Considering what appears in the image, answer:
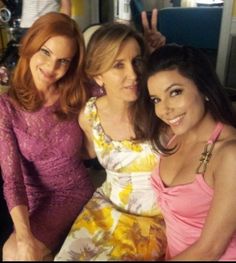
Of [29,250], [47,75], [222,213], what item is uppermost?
[47,75]

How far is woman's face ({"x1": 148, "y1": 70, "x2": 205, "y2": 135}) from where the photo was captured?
981mm

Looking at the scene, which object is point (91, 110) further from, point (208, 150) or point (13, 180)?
point (208, 150)

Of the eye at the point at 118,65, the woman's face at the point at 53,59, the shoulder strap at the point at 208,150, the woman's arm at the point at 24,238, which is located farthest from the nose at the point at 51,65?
the shoulder strap at the point at 208,150

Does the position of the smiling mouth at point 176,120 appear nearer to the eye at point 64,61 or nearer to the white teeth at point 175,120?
the white teeth at point 175,120

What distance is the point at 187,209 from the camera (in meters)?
0.99

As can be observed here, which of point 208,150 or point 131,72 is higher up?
point 131,72

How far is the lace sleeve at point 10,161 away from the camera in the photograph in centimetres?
124

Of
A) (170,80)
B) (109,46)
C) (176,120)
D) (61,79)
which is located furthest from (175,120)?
(61,79)

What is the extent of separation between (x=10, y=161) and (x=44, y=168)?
0.18m

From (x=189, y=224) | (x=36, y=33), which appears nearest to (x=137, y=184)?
(x=189, y=224)

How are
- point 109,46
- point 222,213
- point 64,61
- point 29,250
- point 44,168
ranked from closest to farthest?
point 222,213 < point 29,250 < point 109,46 < point 64,61 < point 44,168

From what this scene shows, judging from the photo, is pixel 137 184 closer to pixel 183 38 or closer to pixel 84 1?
pixel 84 1

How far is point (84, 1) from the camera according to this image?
2.19 metres

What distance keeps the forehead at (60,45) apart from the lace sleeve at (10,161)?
279 millimetres
